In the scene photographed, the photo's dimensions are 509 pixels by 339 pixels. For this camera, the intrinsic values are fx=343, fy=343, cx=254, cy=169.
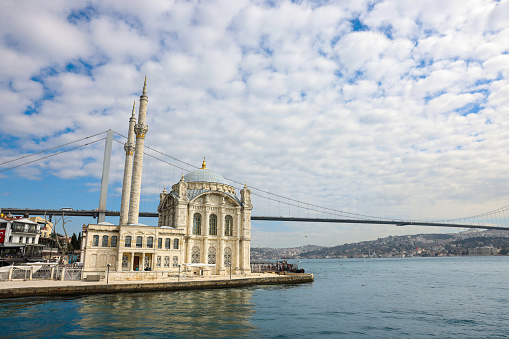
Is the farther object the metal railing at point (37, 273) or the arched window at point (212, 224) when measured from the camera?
the arched window at point (212, 224)

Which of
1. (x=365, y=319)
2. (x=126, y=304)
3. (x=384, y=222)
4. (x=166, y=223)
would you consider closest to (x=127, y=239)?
(x=166, y=223)

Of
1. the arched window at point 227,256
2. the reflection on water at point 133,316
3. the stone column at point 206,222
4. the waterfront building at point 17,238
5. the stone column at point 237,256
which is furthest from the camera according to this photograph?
the waterfront building at point 17,238

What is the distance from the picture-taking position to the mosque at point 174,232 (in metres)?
37.5

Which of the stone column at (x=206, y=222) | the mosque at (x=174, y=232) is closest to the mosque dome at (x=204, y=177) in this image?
the mosque at (x=174, y=232)

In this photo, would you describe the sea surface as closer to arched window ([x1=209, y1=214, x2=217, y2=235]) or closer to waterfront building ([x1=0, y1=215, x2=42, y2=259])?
arched window ([x1=209, y1=214, x2=217, y2=235])

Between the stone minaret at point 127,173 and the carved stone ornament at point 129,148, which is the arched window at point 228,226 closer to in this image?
the stone minaret at point 127,173

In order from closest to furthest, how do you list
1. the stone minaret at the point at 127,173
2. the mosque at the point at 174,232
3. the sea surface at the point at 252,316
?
1. the sea surface at the point at 252,316
2. the mosque at the point at 174,232
3. the stone minaret at the point at 127,173

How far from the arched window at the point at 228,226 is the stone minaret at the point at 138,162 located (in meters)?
12.2

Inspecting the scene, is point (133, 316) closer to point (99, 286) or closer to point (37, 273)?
point (99, 286)

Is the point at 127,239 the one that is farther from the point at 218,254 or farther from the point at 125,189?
the point at 218,254

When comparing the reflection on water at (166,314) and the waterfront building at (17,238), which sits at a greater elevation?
the waterfront building at (17,238)

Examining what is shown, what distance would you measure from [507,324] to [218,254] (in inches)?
1250

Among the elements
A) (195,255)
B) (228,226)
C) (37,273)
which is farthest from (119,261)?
(228,226)

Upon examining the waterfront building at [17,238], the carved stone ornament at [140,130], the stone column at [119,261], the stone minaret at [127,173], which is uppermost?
the carved stone ornament at [140,130]
